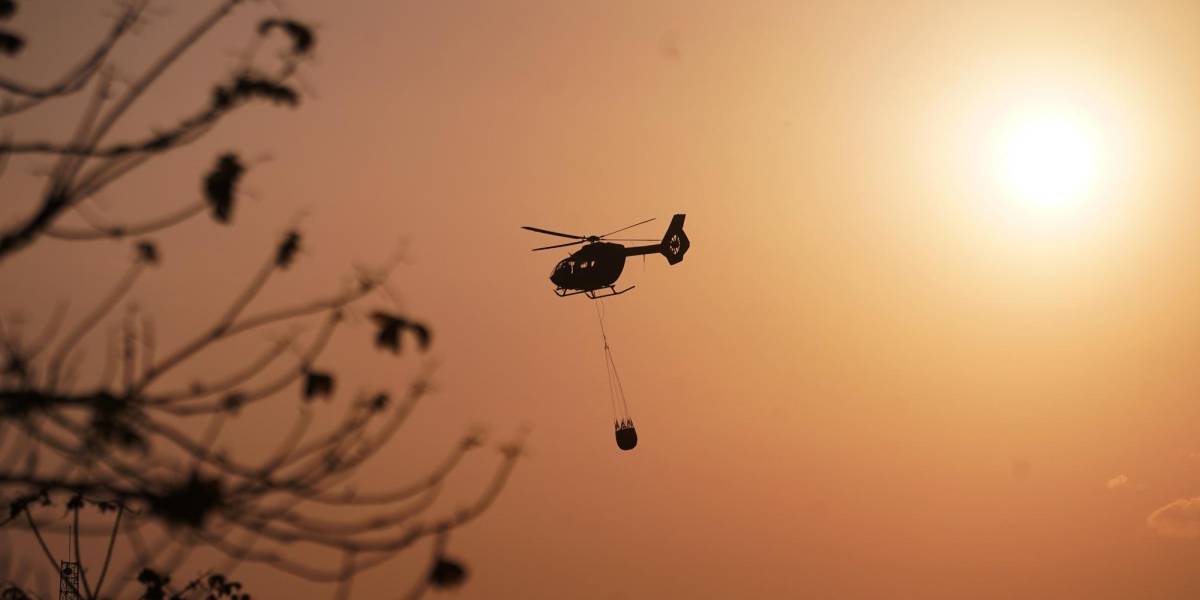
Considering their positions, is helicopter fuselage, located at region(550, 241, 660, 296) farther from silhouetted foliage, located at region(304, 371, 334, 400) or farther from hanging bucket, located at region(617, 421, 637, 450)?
silhouetted foliage, located at region(304, 371, 334, 400)

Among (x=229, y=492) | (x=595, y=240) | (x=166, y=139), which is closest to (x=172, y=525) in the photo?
(x=229, y=492)

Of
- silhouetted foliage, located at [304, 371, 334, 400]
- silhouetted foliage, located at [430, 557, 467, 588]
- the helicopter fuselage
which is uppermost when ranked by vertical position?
the helicopter fuselage

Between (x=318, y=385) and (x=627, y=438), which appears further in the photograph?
(x=627, y=438)

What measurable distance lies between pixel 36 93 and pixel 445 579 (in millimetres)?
→ 3174

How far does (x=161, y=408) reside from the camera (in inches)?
269

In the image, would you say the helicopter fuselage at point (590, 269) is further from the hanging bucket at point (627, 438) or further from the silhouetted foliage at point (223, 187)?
the silhouetted foliage at point (223, 187)

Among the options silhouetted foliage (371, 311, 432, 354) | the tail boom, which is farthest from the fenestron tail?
silhouetted foliage (371, 311, 432, 354)

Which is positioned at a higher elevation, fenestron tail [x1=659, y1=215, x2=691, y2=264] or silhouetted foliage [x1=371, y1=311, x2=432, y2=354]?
fenestron tail [x1=659, y1=215, x2=691, y2=264]

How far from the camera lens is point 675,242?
2164 inches

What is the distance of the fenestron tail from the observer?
5450cm

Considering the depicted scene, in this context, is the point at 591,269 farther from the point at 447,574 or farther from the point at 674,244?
the point at 447,574

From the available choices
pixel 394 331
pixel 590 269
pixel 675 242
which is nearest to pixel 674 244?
pixel 675 242

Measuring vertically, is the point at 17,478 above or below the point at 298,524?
above

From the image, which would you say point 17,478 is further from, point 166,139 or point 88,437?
point 166,139
